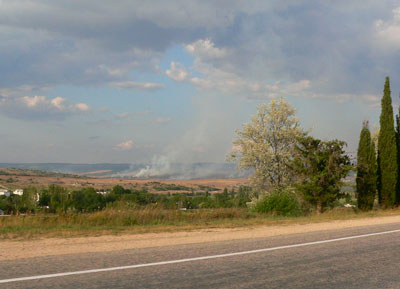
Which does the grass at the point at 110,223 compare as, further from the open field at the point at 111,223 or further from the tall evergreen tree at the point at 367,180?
the tall evergreen tree at the point at 367,180

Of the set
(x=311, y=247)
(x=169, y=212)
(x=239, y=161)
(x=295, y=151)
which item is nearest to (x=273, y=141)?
(x=239, y=161)

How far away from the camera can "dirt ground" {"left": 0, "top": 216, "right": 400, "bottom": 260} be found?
374 inches

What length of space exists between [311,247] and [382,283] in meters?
3.66

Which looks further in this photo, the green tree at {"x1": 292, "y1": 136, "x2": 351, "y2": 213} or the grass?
the green tree at {"x1": 292, "y1": 136, "x2": 351, "y2": 213}

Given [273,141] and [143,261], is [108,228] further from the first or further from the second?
[273,141]

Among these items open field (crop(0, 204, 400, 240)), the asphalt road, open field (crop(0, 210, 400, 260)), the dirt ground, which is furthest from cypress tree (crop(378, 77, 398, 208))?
the asphalt road

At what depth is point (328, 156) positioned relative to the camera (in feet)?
79.5

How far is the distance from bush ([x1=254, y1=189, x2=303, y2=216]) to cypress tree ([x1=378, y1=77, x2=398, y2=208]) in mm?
9430

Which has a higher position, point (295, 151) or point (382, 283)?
point (295, 151)

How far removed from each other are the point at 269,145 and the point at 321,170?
323 inches

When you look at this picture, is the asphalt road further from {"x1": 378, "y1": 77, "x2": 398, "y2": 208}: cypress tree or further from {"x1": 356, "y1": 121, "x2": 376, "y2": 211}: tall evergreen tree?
{"x1": 378, "y1": 77, "x2": 398, "y2": 208}: cypress tree

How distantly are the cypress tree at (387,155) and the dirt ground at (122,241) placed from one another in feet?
52.2

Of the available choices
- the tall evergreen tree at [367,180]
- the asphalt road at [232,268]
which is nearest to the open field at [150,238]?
the asphalt road at [232,268]

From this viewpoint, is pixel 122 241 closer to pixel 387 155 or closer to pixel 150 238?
pixel 150 238
